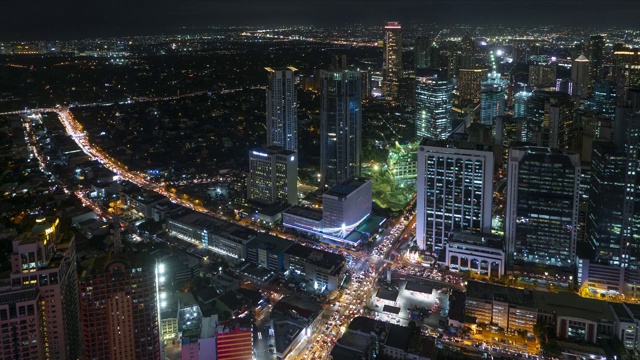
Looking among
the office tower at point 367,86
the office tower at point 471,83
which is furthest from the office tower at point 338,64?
the office tower at point 367,86

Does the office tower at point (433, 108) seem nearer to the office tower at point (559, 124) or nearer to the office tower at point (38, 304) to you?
the office tower at point (559, 124)

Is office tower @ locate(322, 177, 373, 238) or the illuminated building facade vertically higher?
office tower @ locate(322, 177, 373, 238)

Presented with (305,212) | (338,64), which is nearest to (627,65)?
(338,64)

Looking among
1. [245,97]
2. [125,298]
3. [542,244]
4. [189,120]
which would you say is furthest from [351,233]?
[245,97]

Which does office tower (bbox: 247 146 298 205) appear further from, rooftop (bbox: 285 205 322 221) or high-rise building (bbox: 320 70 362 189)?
high-rise building (bbox: 320 70 362 189)

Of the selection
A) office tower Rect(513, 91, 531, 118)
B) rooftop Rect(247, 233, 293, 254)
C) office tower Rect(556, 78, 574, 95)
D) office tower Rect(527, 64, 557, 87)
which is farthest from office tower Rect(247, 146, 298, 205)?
office tower Rect(527, 64, 557, 87)

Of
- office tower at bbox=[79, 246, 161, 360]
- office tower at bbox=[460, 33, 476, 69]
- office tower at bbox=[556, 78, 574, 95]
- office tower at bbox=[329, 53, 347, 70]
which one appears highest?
office tower at bbox=[460, 33, 476, 69]

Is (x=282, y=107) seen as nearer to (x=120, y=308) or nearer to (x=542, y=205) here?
(x=542, y=205)
